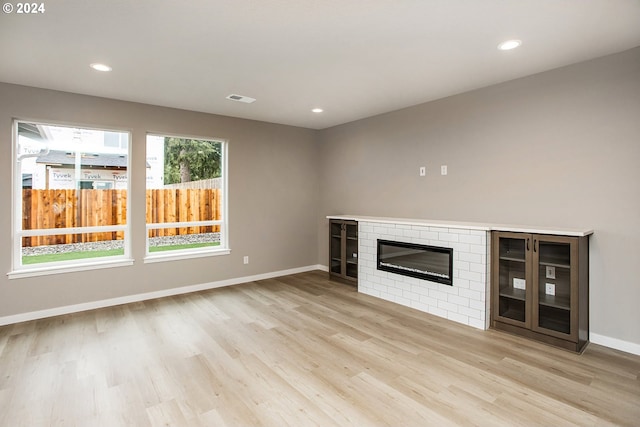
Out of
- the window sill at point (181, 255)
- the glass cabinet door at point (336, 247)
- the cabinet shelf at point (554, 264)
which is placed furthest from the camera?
the glass cabinet door at point (336, 247)

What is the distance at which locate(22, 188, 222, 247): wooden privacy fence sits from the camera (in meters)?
3.88

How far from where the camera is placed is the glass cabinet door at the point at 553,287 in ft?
9.86

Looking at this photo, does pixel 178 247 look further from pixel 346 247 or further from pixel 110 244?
pixel 346 247

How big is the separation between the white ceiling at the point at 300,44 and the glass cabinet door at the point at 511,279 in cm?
172

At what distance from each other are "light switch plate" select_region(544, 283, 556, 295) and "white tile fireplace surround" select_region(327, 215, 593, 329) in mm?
488

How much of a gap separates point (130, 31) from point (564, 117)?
12.7ft

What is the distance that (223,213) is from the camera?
519 cm

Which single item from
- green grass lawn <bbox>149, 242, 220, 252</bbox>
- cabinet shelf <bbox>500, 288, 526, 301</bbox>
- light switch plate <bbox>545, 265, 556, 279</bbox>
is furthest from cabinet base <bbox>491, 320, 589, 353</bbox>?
green grass lawn <bbox>149, 242, 220, 252</bbox>

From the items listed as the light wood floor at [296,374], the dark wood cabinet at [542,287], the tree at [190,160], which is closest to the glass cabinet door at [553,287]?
the dark wood cabinet at [542,287]

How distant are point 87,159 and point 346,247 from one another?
3.66m

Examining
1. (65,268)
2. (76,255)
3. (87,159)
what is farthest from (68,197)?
(65,268)

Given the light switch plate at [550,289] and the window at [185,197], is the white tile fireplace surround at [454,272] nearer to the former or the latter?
the light switch plate at [550,289]

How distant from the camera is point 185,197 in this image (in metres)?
4.91

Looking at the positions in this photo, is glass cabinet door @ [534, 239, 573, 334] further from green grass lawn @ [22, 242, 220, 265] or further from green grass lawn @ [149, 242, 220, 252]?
green grass lawn @ [22, 242, 220, 265]
